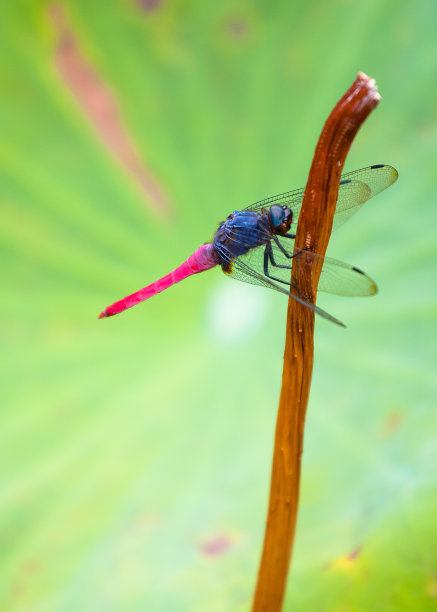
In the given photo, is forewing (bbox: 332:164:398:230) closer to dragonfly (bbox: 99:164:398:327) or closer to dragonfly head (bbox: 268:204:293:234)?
dragonfly (bbox: 99:164:398:327)

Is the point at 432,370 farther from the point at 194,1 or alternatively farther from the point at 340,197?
the point at 194,1

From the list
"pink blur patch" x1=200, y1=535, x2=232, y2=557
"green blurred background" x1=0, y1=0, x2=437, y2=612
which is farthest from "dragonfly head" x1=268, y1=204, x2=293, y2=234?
"pink blur patch" x1=200, y1=535, x2=232, y2=557

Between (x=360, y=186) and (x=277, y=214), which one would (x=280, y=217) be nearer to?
(x=277, y=214)

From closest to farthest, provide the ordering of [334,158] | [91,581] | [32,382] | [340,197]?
1. [334,158]
2. [91,581]
3. [340,197]
4. [32,382]

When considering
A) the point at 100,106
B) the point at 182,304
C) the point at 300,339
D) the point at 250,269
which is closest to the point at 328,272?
the point at 250,269

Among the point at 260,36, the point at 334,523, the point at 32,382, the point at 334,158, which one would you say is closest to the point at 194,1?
the point at 260,36

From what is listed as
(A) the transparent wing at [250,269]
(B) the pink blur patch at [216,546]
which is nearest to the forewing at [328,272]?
(A) the transparent wing at [250,269]
